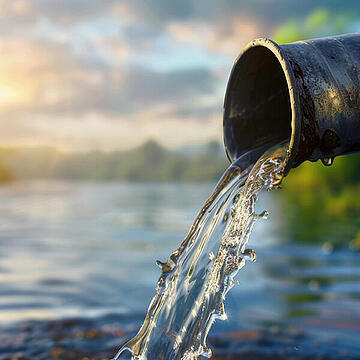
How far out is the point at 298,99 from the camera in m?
3.09

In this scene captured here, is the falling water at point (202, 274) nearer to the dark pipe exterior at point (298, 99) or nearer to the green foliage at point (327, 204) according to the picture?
the dark pipe exterior at point (298, 99)

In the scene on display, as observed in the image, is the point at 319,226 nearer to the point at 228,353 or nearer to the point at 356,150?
the point at 228,353

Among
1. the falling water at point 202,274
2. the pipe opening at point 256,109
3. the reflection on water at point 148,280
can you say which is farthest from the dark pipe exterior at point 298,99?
the reflection on water at point 148,280

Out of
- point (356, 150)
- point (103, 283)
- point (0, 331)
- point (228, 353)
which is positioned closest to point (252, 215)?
point (356, 150)

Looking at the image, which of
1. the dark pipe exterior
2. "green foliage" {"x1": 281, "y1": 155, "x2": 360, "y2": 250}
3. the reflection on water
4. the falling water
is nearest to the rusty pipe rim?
the dark pipe exterior

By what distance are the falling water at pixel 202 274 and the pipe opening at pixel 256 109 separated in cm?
17

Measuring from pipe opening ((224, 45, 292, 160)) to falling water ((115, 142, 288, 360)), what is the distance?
174mm

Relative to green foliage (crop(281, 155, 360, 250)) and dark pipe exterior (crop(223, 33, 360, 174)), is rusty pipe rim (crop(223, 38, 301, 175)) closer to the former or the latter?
dark pipe exterior (crop(223, 33, 360, 174))

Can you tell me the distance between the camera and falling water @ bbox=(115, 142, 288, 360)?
3799 millimetres

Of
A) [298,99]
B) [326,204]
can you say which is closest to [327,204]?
[326,204]

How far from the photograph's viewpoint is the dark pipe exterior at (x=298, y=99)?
10.5 ft

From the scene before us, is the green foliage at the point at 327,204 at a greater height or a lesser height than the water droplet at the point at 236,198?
greater

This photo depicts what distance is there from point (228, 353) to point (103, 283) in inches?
142

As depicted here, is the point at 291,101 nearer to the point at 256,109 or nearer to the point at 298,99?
the point at 298,99
